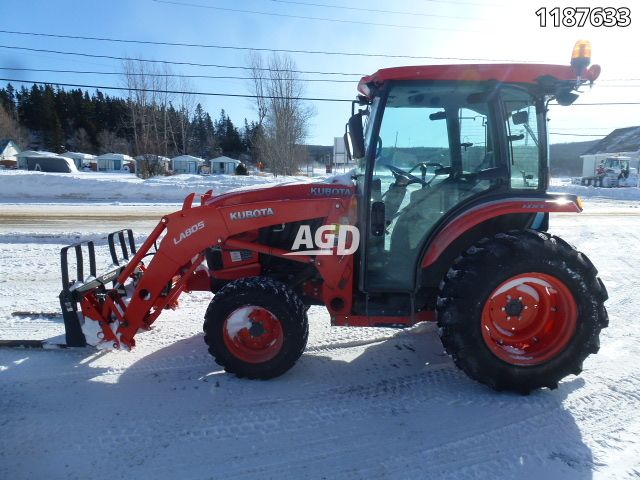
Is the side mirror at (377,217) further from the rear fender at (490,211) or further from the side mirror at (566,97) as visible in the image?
the side mirror at (566,97)

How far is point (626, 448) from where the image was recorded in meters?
2.45

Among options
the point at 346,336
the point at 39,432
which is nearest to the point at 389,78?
the point at 346,336

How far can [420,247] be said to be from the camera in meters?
3.23

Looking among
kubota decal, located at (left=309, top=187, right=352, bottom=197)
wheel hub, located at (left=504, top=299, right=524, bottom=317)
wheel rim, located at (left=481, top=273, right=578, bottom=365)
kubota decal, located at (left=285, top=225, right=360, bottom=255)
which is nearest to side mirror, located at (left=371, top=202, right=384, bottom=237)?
kubota decal, located at (left=285, top=225, right=360, bottom=255)

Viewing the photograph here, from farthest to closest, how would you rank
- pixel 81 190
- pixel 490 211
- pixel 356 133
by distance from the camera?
pixel 81 190 → pixel 490 211 → pixel 356 133

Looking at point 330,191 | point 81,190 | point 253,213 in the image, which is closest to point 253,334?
point 253,213

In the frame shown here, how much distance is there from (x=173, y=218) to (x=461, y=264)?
2118 mm

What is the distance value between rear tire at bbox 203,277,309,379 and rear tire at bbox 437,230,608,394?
1.04 meters

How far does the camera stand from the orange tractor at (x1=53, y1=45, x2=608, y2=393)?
9.71 ft

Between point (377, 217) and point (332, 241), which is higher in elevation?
point (377, 217)

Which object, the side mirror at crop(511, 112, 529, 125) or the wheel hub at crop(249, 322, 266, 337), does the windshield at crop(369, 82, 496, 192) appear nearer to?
the side mirror at crop(511, 112, 529, 125)

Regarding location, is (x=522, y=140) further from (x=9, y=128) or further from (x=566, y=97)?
(x=9, y=128)

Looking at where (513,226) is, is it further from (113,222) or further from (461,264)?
(113,222)

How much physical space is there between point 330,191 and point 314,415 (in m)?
1.65
